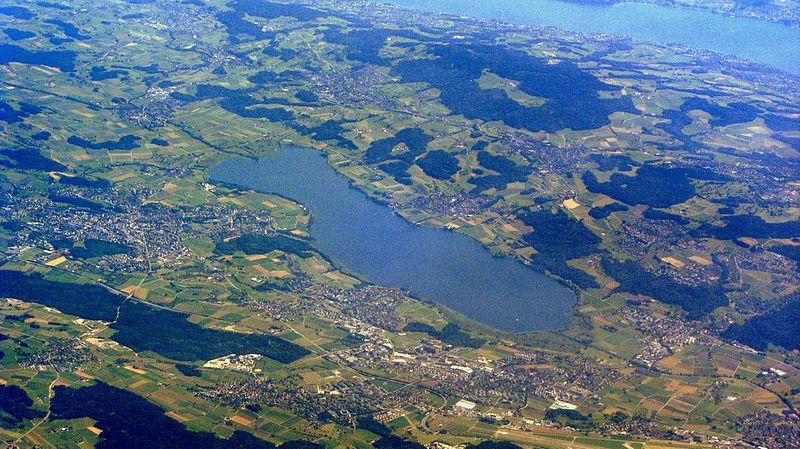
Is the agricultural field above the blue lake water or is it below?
below

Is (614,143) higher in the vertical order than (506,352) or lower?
higher

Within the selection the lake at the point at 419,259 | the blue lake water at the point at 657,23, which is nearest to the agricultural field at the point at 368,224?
the lake at the point at 419,259

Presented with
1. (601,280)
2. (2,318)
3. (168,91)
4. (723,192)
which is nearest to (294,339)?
(2,318)

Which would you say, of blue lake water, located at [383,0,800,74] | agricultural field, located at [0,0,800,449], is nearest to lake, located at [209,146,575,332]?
agricultural field, located at [0,0,800,449]

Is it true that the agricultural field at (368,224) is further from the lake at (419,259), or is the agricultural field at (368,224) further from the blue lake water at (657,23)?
the blue lake water at (657,23)

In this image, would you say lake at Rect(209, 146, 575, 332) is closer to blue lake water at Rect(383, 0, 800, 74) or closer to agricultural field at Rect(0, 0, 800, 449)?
agricultural field at Rect(0, 0, 800, 449)

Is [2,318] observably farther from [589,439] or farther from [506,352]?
[589,439]
